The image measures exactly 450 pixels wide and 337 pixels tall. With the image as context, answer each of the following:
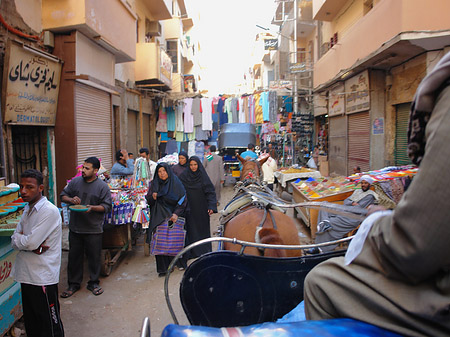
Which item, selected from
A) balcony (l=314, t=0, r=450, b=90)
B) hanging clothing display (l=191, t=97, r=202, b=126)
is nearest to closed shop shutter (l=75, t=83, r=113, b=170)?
hanging clothing display (l=191, t=97, r=202, b=126)

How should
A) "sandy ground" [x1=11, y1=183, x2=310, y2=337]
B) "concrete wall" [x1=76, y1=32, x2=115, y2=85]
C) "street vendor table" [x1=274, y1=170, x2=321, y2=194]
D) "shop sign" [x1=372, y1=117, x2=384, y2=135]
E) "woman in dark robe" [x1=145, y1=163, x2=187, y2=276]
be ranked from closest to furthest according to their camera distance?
1. "sandy ground" [x1=11, y1=183, x2=310, y2=337]
2. "woman in dark robe" [x1=145, y1=163, x2=187, y2=276]
3. "concrete wall" [x1=76, y1=32, x2=115, y2=85]
4. "street vendor table" [x1=274, y1=170, x2=321, y2=194]
5. "shop sign" [x1=372, y1=117, x2=384, y2=135]

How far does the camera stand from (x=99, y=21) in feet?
27.8

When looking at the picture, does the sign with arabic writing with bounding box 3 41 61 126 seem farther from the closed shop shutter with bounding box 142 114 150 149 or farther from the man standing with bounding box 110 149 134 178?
the closed shop shutter with bounding box 142 114 150 149

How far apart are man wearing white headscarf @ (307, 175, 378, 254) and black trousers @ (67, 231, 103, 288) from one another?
10.7 ft

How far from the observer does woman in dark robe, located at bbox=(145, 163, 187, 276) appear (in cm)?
530

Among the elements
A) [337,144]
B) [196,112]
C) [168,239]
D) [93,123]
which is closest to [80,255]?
[168,239]

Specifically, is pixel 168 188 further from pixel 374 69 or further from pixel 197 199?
pixel 374 69

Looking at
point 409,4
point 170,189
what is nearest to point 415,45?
point 409,4

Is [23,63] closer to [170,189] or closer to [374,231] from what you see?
[170,189]

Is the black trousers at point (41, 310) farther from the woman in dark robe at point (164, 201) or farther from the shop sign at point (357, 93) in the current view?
the shop sign at point (357, 93)

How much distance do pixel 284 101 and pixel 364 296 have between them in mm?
19739

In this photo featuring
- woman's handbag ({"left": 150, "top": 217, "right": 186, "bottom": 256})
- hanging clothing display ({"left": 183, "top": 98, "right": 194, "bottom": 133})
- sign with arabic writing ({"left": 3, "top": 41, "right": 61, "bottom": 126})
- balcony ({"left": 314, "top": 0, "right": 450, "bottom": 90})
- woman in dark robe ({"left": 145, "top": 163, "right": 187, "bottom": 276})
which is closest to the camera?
woman's handbag ({"left": 150, "top": 217, "right": 186, "bottom": 256})

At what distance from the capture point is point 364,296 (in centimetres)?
122

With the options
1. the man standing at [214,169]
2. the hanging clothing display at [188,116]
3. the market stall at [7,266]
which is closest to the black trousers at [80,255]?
the market stall at [7,266]
